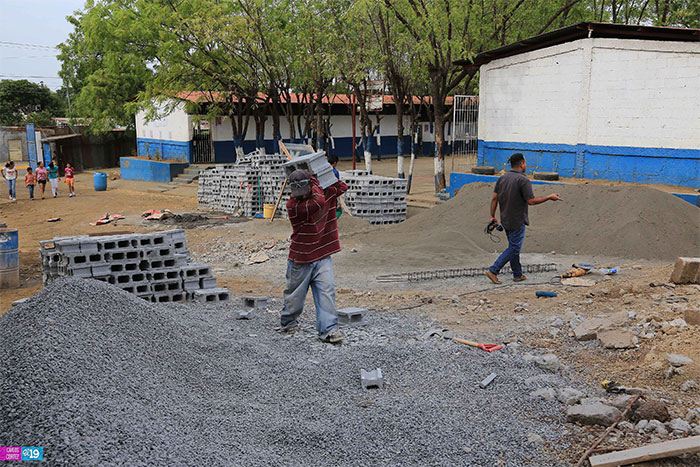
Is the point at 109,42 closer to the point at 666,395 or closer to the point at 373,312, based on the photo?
the point at 373,312

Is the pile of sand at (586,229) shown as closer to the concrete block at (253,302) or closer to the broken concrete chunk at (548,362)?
the concrete block at (253,302)

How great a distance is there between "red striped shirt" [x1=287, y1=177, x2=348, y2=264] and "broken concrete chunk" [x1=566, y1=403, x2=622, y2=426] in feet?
9.92

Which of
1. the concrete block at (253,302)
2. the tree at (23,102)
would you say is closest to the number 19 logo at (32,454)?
the concrete block at (253,302)

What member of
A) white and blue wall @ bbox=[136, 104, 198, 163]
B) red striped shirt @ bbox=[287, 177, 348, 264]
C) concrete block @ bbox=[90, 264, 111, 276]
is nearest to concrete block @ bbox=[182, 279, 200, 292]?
concrete block @ bbox=[90, 264, 111, 276]

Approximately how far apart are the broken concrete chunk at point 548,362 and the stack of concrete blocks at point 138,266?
422 cm

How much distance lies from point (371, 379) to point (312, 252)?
1.74 meters

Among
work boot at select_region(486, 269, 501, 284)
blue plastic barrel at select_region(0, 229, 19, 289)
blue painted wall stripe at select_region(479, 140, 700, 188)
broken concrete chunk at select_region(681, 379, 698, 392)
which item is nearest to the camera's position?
broken concrete chunk at select_region(681, 379, 698, 392)

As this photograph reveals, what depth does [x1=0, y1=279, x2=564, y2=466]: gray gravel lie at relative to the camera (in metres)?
3.61

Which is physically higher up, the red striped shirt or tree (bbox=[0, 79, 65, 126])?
tree (bbox=[0, 79, 65, 126])

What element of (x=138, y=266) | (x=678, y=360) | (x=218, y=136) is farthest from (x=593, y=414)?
(x=218, y=136)

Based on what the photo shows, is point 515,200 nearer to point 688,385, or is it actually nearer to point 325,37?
point 688,385

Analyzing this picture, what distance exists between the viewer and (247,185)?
1775 centimetres

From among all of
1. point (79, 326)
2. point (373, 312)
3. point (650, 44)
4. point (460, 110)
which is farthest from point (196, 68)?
point (79, 326)

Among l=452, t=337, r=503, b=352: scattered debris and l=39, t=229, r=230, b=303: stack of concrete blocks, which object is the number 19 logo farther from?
l=39, t=229, r=230, b=303: stack of concrete blocks
